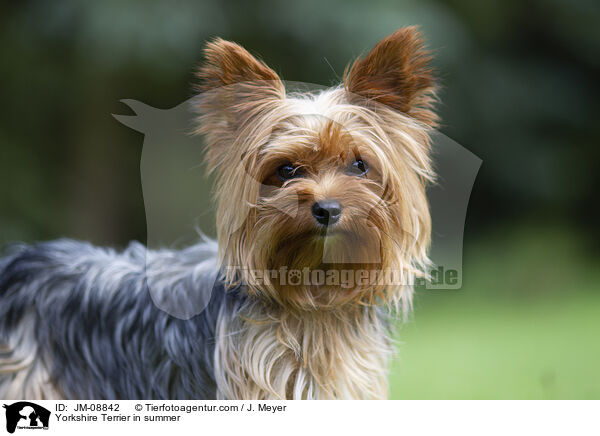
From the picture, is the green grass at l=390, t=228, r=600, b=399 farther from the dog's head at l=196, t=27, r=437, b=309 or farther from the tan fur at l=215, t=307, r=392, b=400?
the dog's head at l=196, t=27, r=437, b=309

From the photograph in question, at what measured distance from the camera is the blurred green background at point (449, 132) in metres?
3.00

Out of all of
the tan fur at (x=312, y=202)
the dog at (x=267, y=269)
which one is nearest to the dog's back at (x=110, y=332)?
the dog at (x=267, y=269)

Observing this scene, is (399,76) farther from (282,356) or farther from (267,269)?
(282,356)

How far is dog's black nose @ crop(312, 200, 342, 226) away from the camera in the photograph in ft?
7.00

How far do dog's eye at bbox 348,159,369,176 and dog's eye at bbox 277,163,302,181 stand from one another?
0.18 m

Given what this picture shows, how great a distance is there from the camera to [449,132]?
2.82m

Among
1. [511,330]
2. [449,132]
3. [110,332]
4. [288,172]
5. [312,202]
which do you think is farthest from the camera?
[511,330]

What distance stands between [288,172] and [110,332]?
3.29 feet

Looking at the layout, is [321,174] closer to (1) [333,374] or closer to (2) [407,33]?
(2) [407,33]

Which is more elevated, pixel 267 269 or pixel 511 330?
pixel 267 269

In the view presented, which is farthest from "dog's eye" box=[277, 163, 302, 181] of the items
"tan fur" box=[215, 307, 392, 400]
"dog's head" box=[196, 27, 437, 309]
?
"tan fur" box=[215, 307, 392, 400]

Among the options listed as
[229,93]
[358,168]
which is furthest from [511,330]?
[229,93]
